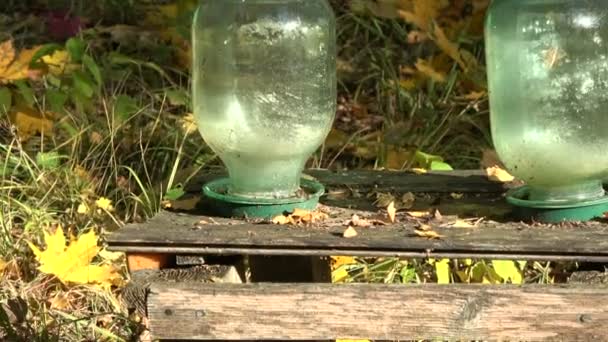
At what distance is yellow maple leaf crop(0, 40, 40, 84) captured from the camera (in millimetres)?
3203

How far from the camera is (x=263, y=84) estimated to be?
6.09 ft

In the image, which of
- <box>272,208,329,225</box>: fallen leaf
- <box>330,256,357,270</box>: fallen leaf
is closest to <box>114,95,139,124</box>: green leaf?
<box>330,256,357,270</box>: fallen leaf

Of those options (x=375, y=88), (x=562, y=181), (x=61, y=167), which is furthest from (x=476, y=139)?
(x=562, y=181)

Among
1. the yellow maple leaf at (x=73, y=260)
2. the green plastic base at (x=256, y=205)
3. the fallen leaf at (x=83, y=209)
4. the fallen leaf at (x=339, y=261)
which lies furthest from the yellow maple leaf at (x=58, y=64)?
the green plastic base at (x=256, y=205)

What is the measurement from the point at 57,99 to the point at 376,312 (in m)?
1.74

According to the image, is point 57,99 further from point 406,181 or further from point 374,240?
point 374,240

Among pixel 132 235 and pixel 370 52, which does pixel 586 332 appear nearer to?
pixel 132 235

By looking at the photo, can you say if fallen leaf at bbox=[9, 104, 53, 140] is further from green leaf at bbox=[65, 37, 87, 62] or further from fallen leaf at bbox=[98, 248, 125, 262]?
fallen leaf at bbox=[98, 248, 125, 262]

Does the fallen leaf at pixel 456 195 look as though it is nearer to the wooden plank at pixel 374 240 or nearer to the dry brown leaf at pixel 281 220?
the wooden plank at pixel 374 240

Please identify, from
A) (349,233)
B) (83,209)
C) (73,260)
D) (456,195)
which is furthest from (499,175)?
(83,209)

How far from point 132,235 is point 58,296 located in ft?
2.89

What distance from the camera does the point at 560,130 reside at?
177cm

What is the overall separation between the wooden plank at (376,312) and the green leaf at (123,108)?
1438 mm

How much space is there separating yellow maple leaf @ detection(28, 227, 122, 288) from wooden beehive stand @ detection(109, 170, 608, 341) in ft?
2.32
